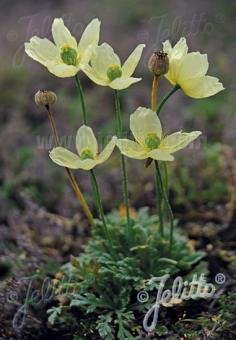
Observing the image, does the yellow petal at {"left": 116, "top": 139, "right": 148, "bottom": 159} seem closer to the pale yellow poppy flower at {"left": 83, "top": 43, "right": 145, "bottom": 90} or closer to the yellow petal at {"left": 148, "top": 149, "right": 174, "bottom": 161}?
the yellow petal at {"left": 148, "top": 149, "right": 174, "bottom": 161}

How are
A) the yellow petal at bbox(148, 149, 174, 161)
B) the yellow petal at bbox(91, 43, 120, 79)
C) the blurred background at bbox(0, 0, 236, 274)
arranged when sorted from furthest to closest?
1. the blurred background at bbox(0, 0, 236, 274)
2. the yellow petal at bbox(91, 43, 120, 79)
3. the yellow petal at bbox(148, 149, 174, 161)

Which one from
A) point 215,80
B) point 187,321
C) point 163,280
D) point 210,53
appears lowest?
point 187,321

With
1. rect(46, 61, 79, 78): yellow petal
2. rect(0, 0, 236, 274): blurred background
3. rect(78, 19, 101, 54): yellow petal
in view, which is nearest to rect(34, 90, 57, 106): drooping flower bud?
rect(46, 61, 79, 78): yellow petal

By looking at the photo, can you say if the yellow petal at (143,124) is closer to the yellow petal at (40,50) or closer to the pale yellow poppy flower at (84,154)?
the pale yellow poppy flower at (84,154)

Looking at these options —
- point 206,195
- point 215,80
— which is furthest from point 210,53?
point 215,80

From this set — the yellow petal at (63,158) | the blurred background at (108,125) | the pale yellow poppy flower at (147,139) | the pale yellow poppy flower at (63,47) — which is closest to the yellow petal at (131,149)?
the pale yellow poppy flower at (147,139)

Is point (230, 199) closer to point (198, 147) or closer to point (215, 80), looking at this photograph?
point (198, 147)

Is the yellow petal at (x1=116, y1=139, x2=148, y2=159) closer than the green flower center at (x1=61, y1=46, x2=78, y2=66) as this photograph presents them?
Yes
